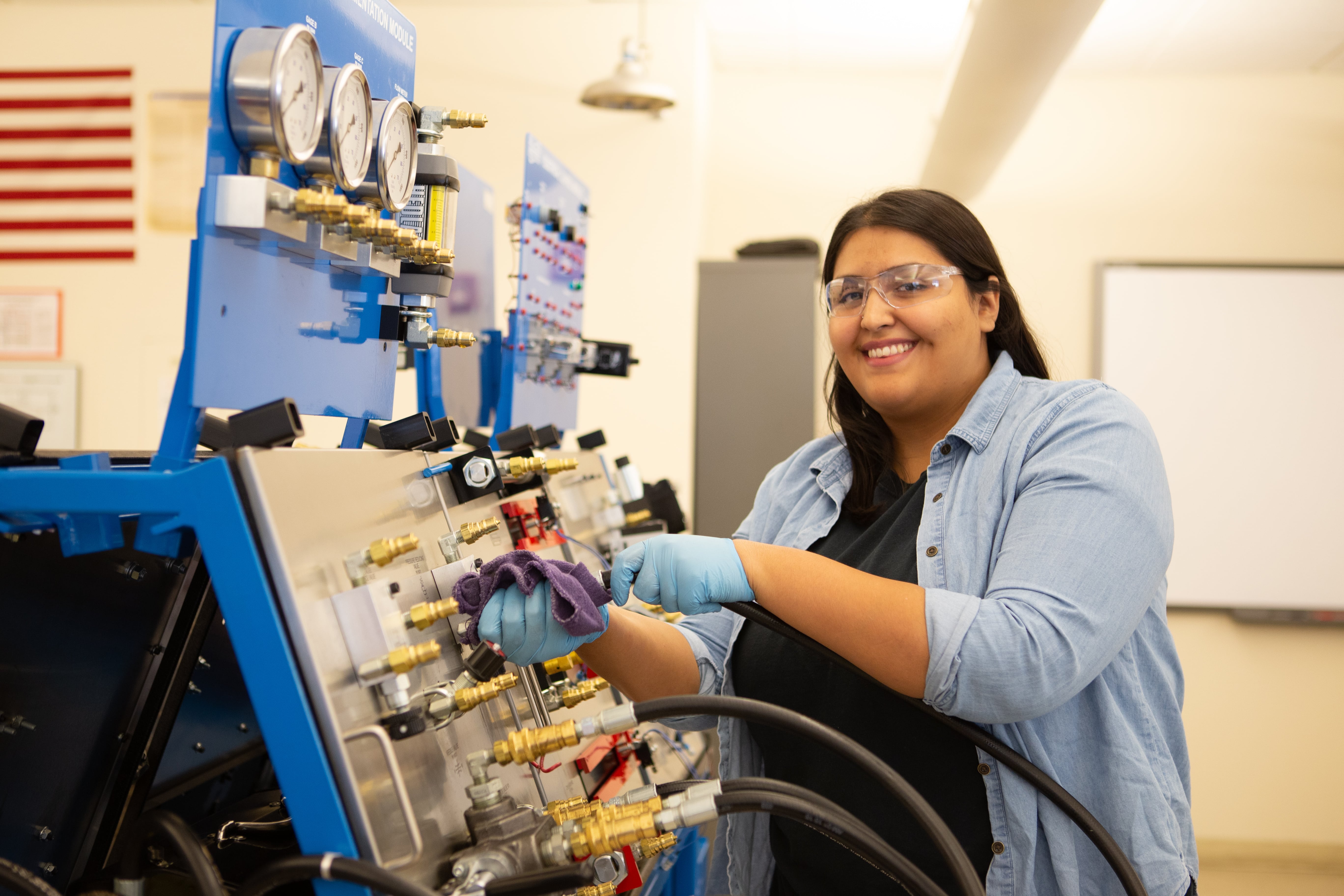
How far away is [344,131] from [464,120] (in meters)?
0.26

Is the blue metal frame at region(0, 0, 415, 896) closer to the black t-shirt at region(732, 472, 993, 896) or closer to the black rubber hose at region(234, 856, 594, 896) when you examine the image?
the black rubber hose at region(234, 856, 594, 896)

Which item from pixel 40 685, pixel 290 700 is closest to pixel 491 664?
pixel 290 700

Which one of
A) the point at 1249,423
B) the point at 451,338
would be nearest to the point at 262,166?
the point at 451,338

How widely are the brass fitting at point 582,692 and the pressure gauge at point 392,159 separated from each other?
0.59 meters

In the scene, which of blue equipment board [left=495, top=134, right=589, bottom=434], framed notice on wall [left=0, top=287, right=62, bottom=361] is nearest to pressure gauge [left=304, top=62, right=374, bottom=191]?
blue equipment board [left=495, top=134, right=589, bottom=434]

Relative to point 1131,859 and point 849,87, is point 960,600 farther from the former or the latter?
point 849,87

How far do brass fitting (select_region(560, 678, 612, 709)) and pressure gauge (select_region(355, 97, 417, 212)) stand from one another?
59 cm

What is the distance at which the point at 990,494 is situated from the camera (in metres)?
1.04

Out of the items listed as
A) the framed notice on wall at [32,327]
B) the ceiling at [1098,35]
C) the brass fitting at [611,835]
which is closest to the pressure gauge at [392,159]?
the brass fitting at [611,835]

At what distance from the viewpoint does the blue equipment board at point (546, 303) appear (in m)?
1.95

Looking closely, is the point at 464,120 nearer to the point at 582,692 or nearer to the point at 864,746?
the point at 582,692

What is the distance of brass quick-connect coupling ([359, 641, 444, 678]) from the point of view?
28.5 inches

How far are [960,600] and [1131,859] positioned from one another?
0.37m

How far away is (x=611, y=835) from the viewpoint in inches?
29.7
